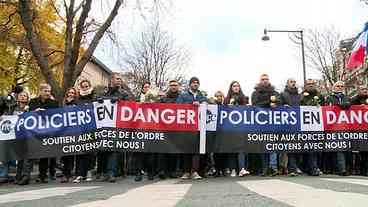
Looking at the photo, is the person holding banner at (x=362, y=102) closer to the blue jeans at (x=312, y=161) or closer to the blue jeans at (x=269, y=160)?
the blue jeans at (x=312, y=161)

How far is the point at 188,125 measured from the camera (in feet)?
41.7

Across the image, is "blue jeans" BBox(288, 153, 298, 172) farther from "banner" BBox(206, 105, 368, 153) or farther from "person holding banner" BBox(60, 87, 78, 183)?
"person holding banner" BBox(60, 87, 78, 183)

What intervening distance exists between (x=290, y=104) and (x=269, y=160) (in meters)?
1.29

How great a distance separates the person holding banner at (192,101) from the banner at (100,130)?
156mm

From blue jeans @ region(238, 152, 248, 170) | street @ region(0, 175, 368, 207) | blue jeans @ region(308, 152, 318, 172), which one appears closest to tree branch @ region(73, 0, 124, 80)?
blue jeans @ region(238, 152, 248, 170)

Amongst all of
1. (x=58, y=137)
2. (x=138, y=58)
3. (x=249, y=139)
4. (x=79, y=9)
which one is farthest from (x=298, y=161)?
(x=138, y=58)

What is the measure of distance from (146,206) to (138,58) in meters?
42.5

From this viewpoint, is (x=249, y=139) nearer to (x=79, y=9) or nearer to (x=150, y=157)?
(x=150, y=157)

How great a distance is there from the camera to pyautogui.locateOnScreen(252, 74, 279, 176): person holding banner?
42.3ft

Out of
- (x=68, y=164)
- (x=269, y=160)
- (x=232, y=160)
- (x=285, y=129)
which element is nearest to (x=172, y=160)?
(x=232, y=160)

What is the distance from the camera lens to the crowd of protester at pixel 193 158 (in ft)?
40.9

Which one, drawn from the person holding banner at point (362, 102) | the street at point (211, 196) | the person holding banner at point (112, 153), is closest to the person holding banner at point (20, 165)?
the person holding banner at point (112, 153)

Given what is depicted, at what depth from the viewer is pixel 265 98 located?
13.1 m

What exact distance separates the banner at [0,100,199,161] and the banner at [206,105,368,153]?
0.58 m
